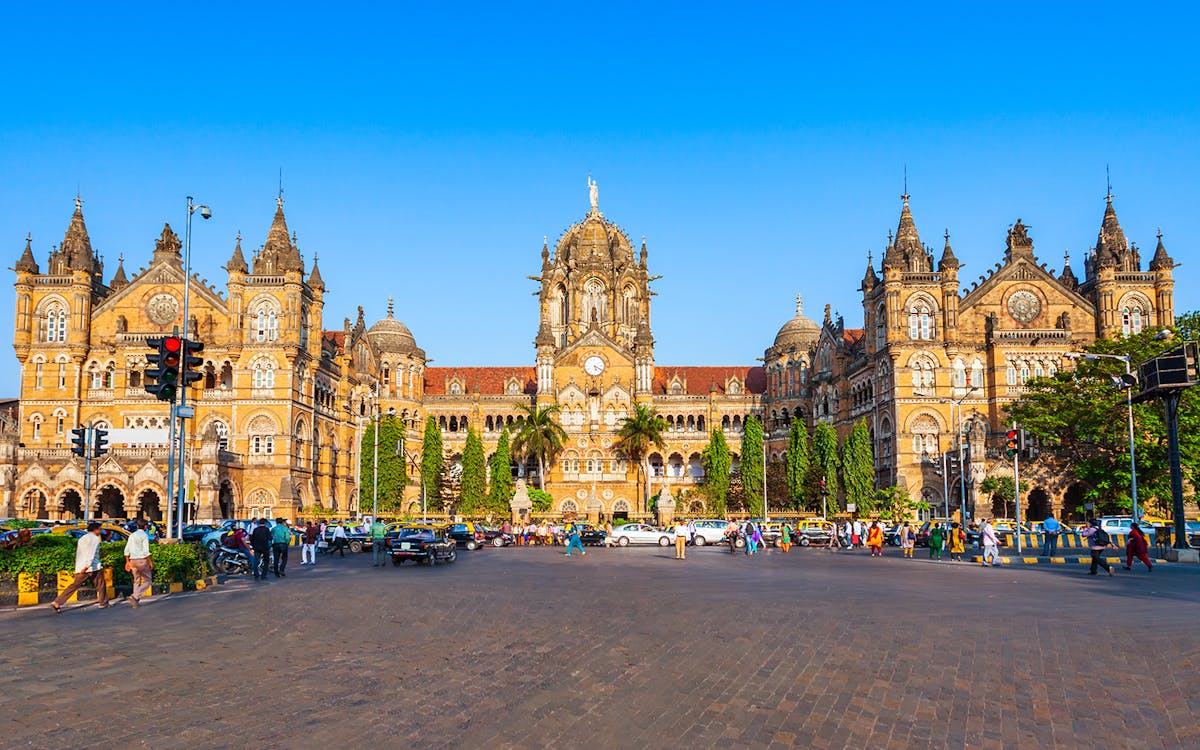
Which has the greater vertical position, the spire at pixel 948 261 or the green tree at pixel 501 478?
the spire at pixel 948 261

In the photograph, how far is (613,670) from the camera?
12.9 meters

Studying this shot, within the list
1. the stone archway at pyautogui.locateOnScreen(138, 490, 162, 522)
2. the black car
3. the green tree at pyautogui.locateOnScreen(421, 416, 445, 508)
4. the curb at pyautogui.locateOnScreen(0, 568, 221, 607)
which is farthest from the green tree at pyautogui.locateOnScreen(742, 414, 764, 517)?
the curb at pyautogui.locateOnScreen(0, 568, 221, 607)

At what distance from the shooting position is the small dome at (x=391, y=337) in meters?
89.3

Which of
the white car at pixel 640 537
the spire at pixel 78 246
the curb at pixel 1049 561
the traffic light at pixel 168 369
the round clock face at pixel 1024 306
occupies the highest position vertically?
the spire at pixel 78 246

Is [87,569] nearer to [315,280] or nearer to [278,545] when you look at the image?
[278,545]

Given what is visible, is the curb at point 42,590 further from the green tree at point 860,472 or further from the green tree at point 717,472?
the green tree at point 717,472

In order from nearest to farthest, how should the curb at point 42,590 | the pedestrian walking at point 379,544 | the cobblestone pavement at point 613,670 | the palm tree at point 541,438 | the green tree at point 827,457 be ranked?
the cobblestone pavement at point 613,670 → the curb at point 42,590 → the pedestrian walking at point 379,544 → the green tree at point 827,457 → the palm tree at point 541,438

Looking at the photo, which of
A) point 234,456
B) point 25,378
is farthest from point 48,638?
point 25,378

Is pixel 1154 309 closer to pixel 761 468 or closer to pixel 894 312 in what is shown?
pixel 894 312

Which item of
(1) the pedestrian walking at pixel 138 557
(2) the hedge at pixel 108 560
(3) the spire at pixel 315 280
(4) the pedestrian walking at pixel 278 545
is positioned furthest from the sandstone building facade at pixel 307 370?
(1) the pedestrian walking at pixel 138 557

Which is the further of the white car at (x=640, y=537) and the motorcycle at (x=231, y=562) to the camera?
the white car at (x=640, y=537)

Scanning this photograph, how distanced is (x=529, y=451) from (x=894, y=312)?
30528mm

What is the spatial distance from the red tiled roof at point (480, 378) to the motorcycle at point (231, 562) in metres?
61.1

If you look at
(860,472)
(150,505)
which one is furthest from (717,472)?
(150,505)
